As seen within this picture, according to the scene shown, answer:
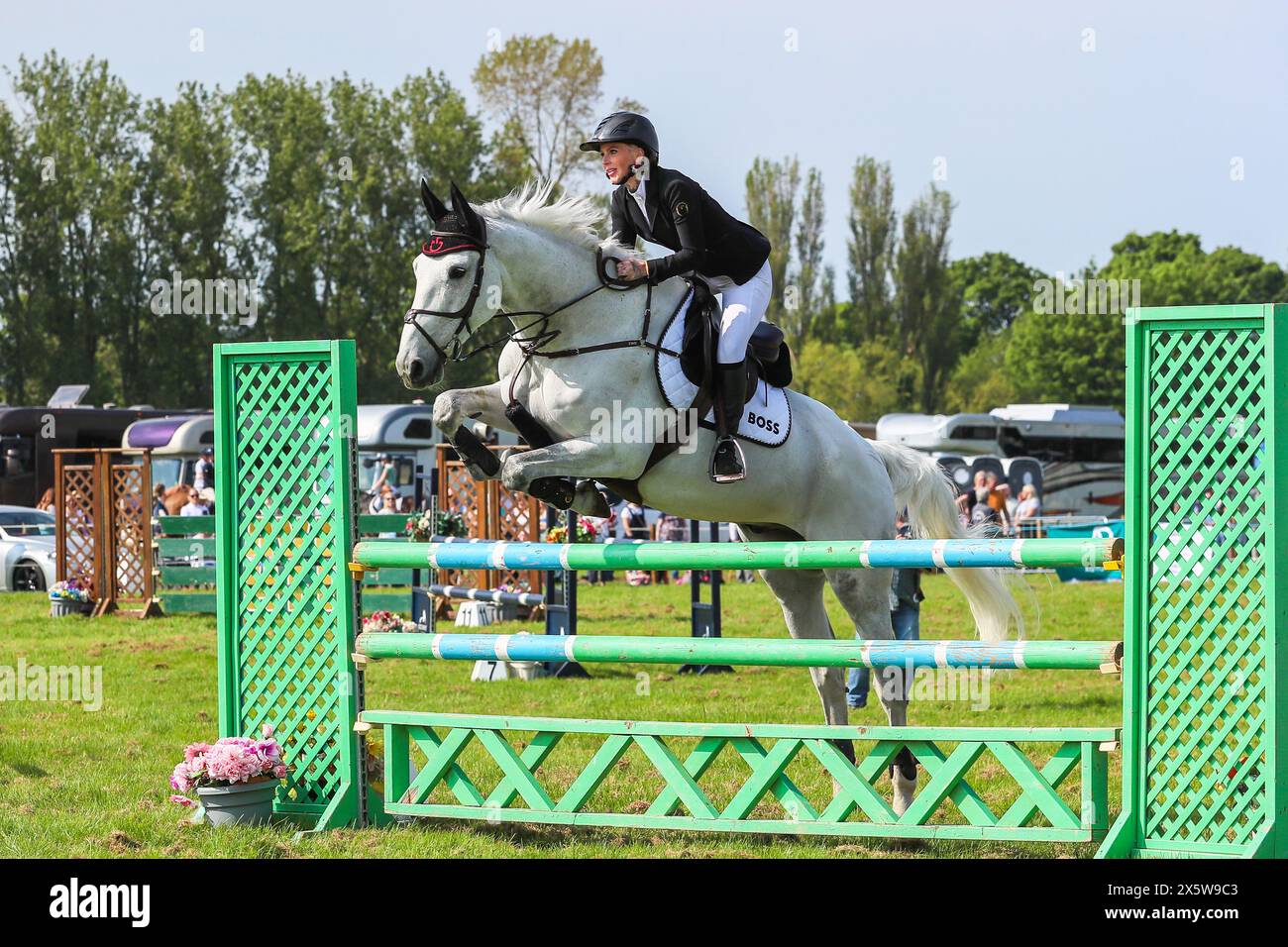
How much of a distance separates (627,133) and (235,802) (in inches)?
116

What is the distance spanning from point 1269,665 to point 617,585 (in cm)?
1626

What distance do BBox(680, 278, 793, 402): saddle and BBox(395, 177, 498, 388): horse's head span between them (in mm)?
817

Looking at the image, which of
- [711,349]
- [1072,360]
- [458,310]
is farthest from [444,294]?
[1072,360]

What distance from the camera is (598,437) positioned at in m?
5.25

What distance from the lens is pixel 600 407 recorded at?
5.32 metres

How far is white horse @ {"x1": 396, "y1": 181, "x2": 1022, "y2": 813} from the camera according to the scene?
5.18 metres

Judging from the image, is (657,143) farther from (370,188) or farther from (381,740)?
(370,188)

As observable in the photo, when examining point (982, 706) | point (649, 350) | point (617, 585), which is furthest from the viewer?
point (617, 585)

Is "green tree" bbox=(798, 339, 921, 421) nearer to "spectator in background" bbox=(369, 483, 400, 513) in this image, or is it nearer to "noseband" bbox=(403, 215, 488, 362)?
"spectator in background" bbox=(369, 483, 400, 513)

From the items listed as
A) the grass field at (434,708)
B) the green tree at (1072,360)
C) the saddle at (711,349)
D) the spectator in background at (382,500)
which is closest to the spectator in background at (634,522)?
the spectator in background at (382,500)

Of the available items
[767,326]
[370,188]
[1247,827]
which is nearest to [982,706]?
[767,326]

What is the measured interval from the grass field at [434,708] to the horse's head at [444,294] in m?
1.76

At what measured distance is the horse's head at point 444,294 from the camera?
5062 millimetres

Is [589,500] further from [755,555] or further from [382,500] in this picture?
[382,500]
